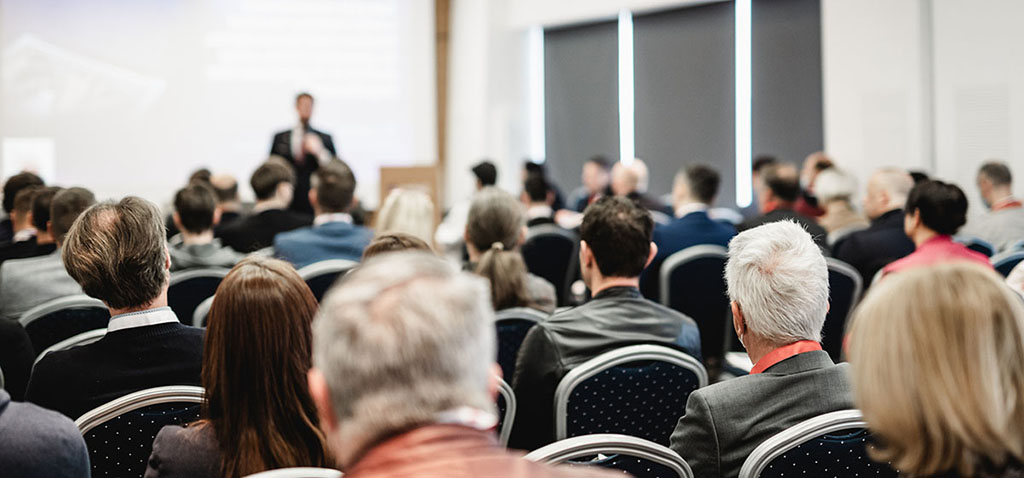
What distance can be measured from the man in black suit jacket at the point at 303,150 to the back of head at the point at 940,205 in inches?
213

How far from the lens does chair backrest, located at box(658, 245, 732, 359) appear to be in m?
4.55

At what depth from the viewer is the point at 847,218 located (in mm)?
6641

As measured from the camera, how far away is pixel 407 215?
4.62 m

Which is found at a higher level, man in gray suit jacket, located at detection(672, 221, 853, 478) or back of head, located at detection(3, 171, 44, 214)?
back of head, located at detection(3, 171, 44, 214)

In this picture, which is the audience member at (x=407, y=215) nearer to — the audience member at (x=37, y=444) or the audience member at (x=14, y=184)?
the audience member at (x=14, y=184)

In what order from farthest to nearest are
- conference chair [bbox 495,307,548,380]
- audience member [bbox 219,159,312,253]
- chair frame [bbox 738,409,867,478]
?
audience member [bbox 219,159,312,253] → conference chair [bbox 495,307,548,380] → chair frame [bbox 738,409,867,478]

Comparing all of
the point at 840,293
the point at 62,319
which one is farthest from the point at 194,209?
the point at 840,293

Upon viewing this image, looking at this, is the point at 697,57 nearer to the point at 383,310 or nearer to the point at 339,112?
the point at 339,112

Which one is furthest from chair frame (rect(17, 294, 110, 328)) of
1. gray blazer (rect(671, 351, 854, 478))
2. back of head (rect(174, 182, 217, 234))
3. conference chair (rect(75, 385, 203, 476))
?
gray blazer (rect(671, 351, 854, 478))

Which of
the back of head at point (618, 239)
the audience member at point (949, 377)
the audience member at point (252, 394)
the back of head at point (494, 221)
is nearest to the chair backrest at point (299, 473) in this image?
the audience member at point (252, 394)

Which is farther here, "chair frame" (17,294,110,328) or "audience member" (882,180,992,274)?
"audience member" (882,180,992,274)

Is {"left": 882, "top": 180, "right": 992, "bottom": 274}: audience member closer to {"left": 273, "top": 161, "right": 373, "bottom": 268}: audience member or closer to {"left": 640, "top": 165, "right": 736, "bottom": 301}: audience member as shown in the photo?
{"left": 640, "top": 165, "right": 736, "bottom": 301}: audience member

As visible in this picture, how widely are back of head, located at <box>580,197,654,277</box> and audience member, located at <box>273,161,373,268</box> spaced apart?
2034 millimetres

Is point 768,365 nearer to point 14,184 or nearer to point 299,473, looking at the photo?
point 299,473
